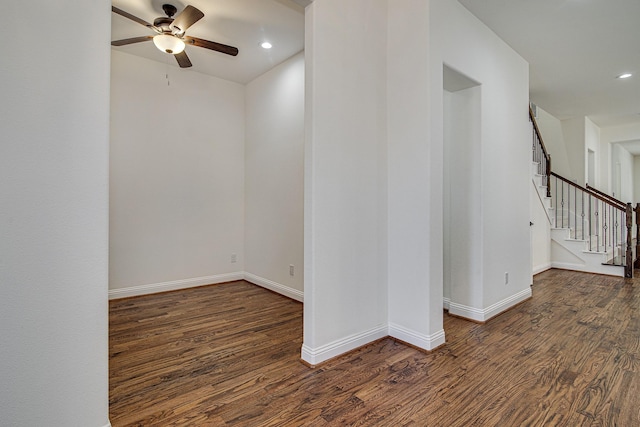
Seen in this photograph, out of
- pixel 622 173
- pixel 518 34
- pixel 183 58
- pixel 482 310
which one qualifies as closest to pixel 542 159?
pixel 518 34

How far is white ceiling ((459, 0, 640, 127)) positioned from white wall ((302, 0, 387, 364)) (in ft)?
3.99

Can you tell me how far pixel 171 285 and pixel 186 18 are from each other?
3.14 m

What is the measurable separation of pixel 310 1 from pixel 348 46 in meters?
0.42

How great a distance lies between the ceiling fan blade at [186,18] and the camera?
8.47ft

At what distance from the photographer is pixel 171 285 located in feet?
14.0

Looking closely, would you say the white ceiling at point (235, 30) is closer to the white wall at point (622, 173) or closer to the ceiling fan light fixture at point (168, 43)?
the ceiling fan light fixture at point (168, 43)

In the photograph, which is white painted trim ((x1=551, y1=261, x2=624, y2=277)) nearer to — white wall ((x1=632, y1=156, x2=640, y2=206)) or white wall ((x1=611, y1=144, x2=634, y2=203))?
white wall ((x1=611, y1=144, x2=634, y2=203))

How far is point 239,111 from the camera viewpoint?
191 inches

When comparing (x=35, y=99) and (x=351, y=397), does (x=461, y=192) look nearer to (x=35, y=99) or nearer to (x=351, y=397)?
(x=351, y=397)

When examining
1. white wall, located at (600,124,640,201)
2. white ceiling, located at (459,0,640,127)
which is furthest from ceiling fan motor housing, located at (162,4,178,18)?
white wall, located at (600,124,640,201)

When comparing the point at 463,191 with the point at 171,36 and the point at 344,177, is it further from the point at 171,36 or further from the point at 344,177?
the point at 171,36

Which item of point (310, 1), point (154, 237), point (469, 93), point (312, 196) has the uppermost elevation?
point (310, 1)

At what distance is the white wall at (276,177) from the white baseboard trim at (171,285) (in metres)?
0.31

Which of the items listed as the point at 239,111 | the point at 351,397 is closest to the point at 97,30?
the point at 351,397
